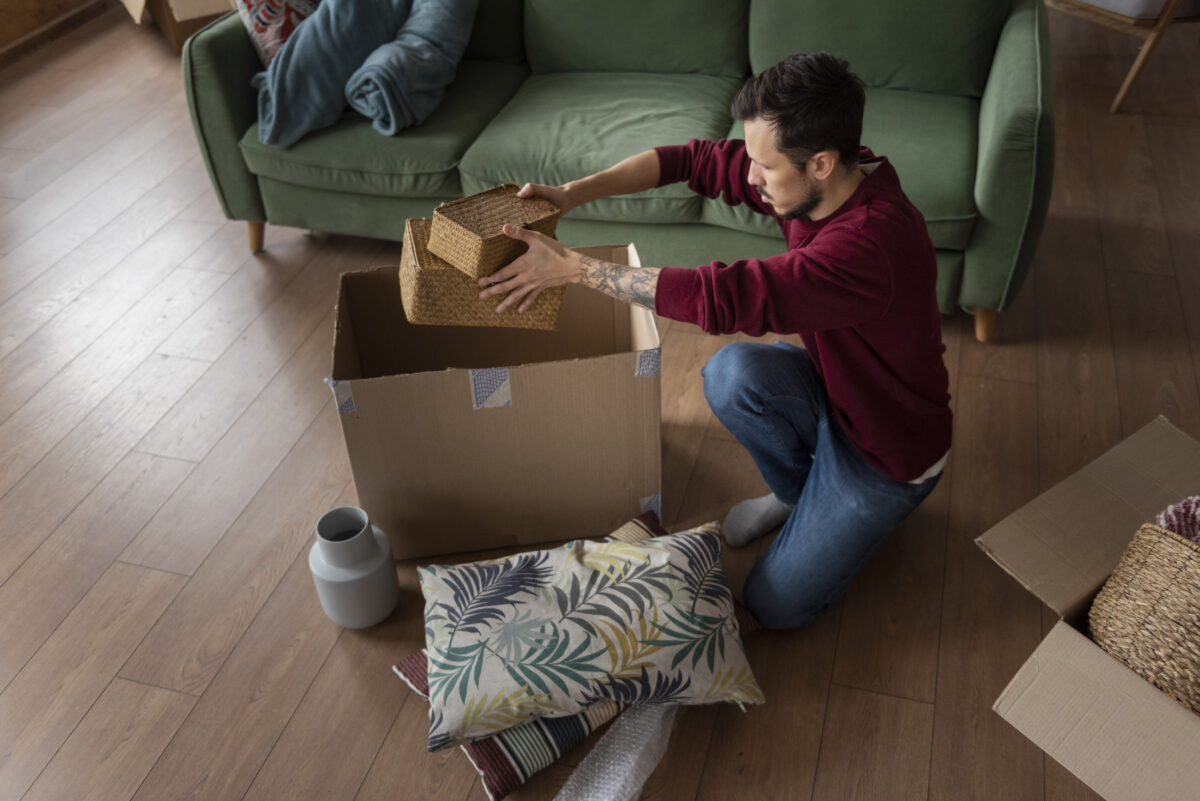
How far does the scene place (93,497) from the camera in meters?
1.94

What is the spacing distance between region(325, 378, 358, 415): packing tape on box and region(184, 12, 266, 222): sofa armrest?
124cm

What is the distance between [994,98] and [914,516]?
95 centimetres

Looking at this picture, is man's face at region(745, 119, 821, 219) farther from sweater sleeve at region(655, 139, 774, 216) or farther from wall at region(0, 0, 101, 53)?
wall at region(0, 0, 101, 53)

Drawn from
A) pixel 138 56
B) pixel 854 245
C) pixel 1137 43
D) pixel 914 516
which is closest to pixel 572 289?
pixel 854 245

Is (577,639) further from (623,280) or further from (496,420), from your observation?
(623,280)

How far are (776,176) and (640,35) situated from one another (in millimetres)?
1369

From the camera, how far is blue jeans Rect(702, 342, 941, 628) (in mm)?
1533

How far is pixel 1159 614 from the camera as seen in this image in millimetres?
1212

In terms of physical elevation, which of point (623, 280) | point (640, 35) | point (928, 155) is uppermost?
point (623, 280)

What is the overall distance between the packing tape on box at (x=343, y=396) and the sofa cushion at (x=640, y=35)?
1.48 meters

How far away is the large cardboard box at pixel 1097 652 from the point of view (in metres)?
1.19

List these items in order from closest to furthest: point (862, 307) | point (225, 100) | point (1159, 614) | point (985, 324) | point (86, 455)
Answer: point (1159, 614) → point (862, 307) → point (86, 455) → point (985, 324) → point (225, 100)

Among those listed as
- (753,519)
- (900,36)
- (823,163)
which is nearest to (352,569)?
(753,519)

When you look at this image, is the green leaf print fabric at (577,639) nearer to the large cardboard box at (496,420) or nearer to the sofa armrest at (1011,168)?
the large cardboard box at (496,420)
